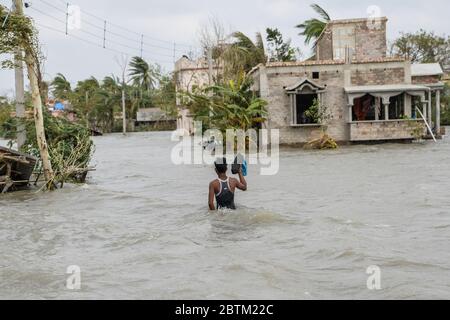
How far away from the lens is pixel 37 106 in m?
16.8

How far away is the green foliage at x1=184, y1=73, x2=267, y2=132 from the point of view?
98.3 feet

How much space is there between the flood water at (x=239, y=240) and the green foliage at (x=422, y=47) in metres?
36.8

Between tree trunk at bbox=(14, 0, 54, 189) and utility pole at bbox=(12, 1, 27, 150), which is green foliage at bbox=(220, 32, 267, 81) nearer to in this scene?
utility pole at bbox=(12, 1, 27, 150)

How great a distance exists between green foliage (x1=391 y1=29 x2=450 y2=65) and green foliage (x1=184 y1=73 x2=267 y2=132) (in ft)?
88.8

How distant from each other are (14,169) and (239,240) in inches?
377

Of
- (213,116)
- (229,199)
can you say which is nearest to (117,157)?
(213,116)

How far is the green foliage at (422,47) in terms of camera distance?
5331 cm

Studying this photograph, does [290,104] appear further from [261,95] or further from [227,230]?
[227,230]

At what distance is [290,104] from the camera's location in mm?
32094

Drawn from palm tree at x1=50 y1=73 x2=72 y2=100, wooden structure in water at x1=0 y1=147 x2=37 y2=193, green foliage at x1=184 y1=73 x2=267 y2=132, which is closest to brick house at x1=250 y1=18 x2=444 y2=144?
green foliage at x1=184 y1=73 x2=267 y2=132

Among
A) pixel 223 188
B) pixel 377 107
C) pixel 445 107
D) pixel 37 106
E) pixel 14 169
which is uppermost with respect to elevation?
pixel 445 107

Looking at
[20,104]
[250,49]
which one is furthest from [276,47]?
[20,104]

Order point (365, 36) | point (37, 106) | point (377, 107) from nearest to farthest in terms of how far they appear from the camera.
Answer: point (37, 106) → point (377, 107) → point (365, 36)

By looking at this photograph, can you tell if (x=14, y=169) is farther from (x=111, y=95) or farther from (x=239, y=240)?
(x=111, y=95)
